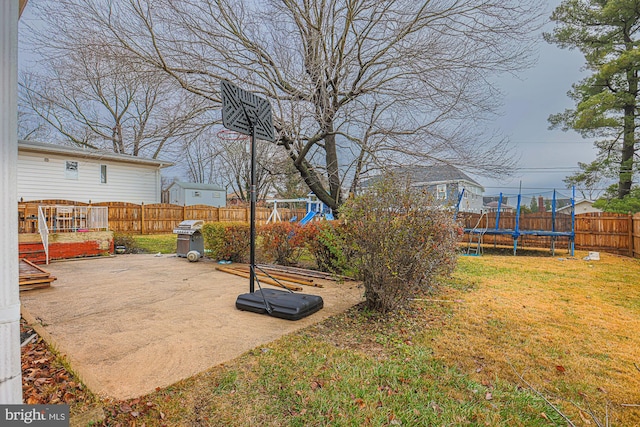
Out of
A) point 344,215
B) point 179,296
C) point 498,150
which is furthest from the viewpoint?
point 498,150

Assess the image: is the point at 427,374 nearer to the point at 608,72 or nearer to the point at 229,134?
the point at 229,134

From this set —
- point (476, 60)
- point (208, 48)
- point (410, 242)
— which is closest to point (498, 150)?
point (476, 60)

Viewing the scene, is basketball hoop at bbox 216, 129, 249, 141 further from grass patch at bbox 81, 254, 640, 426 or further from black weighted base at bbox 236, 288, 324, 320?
grass patch at bbox 81, 254, 640, 426

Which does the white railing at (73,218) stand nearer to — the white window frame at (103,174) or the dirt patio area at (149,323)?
the dirt patio area at (149,323)

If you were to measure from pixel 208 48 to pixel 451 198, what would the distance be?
5.52 metres

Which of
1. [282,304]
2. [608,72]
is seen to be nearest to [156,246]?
[282,304]

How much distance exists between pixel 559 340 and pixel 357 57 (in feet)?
19.1

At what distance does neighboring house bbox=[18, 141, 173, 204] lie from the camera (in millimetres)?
13414

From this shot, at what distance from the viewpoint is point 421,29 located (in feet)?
20.4

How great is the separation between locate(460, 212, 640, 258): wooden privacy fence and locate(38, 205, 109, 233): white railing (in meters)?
10.8

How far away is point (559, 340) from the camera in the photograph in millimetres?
3039

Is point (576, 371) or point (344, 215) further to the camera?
point (344, 215)

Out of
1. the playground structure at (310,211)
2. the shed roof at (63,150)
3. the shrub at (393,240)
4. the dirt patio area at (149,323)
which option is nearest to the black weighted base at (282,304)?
the dirt patio area at (149,323)

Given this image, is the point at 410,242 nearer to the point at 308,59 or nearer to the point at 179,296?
the point at 179,296
